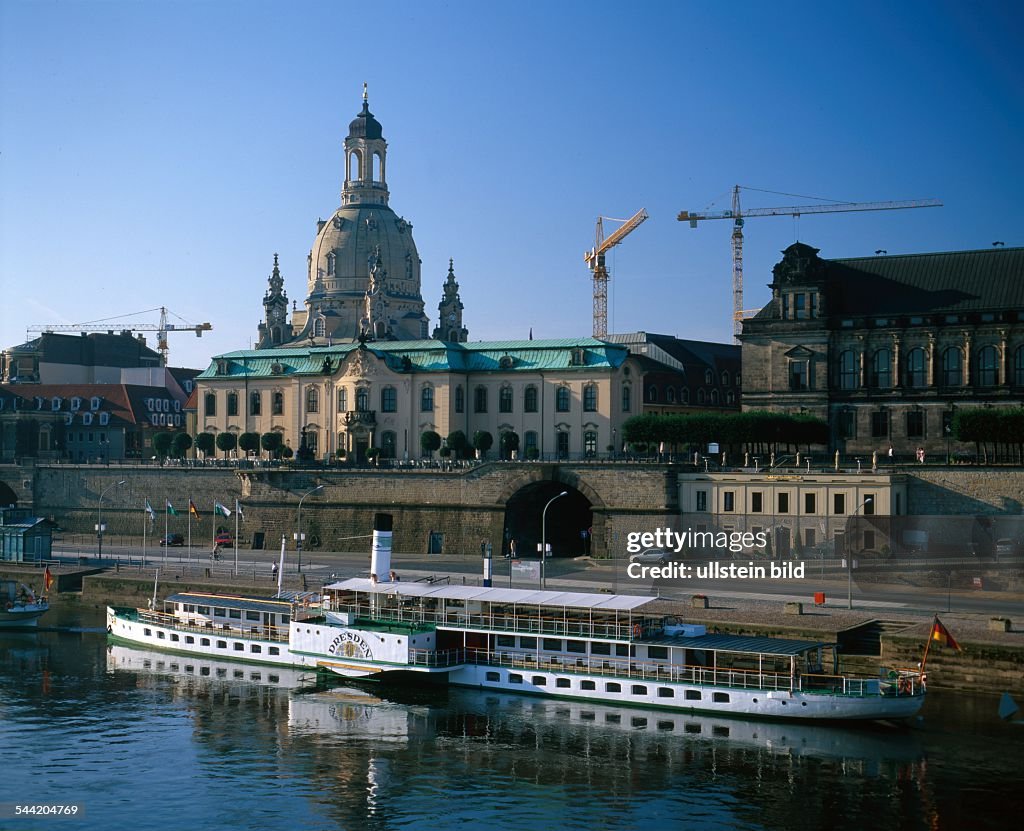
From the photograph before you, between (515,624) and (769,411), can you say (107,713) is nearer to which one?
(515,624)

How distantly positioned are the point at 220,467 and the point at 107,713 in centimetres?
4873

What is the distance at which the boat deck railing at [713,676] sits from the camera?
43844 millimetres

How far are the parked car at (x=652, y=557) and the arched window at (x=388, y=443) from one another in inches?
1151

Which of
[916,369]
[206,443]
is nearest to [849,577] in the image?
[916,369]

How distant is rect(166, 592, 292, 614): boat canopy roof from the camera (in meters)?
56.1

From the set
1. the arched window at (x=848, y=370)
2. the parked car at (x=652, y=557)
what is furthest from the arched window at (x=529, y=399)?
the parked car at (x=652, y=557)

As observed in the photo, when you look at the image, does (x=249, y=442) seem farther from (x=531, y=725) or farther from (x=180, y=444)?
(x=531, y=725)

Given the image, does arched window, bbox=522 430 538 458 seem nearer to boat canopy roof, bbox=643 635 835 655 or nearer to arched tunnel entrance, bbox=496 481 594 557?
arched tunnel entrance, bbox=496 481 594 557

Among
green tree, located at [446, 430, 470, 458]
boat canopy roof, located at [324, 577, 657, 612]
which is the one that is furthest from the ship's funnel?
green tree, located at [446, 430, 470, 458]

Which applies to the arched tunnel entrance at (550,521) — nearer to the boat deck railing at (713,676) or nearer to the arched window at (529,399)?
the arched window at (529,399)

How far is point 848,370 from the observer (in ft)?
273

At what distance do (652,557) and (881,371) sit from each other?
25371mm

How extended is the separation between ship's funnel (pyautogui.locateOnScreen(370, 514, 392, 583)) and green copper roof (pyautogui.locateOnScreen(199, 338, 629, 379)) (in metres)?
30.2

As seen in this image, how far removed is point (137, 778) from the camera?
37.2 meters
